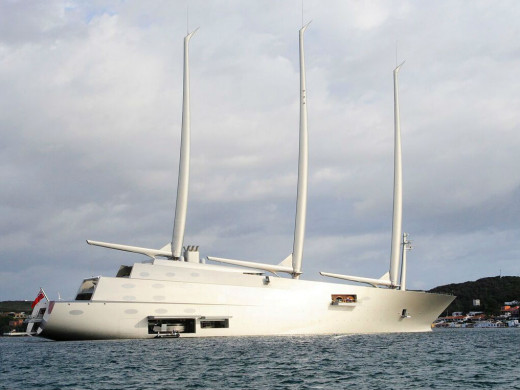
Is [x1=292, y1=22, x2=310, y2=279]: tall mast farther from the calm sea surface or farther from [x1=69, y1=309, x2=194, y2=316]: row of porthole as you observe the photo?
the calm sea surface

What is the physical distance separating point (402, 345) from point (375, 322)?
15.4m

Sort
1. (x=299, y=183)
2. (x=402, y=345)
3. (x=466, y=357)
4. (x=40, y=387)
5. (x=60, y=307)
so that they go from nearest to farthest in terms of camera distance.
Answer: (x=40, y=387), (x=466, y=357), (x=402, y=345), (x=60, y=307), (x=299, y=183)

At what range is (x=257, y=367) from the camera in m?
32.7

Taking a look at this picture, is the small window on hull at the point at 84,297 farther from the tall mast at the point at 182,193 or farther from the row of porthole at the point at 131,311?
the tall mast at the point at 182,193

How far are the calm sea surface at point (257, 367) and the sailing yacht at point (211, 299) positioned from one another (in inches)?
202

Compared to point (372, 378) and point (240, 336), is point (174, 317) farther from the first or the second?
point (372, 378)

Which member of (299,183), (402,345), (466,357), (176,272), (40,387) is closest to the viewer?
(40,387)

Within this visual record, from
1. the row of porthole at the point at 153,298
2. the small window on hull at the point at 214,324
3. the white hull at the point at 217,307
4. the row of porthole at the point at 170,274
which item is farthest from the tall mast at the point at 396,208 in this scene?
the row of porthole at the point at 153,298

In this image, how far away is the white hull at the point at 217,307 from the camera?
52.1 meters

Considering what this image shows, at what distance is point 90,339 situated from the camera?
5294cm

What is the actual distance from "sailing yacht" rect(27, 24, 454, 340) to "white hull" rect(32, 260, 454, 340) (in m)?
0.07

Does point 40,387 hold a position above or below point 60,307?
below

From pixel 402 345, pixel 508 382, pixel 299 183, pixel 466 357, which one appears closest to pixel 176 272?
pixel 299 183

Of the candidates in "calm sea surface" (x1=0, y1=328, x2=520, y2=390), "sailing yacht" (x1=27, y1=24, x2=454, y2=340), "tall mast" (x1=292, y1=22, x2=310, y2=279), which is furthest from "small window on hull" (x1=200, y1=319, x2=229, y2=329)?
"calm sea surface" (x1=0, y1=328, x2=520, y2=390)
